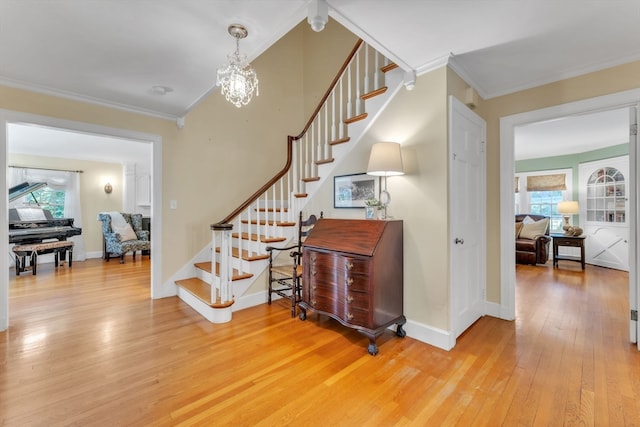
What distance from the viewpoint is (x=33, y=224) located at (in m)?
5.10

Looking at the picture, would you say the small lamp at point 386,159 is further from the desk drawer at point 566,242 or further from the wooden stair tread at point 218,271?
the desk drawer at point 566,242

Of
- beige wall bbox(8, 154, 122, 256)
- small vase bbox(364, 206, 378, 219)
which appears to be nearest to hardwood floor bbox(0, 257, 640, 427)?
small vase bbox(364, 206, 378, 219)

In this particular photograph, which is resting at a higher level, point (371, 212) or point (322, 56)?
point (322, 56)

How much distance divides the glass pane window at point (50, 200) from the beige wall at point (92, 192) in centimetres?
38

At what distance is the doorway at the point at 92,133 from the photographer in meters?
2.61

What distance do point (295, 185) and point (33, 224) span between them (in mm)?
5201

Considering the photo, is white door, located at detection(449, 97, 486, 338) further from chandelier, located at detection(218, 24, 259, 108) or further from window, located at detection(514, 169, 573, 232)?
window, located at detection(514, 169, 573, 232)

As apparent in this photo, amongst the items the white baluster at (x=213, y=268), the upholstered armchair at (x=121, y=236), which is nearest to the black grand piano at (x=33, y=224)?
the upholstered armchair at (x=121, y=236)

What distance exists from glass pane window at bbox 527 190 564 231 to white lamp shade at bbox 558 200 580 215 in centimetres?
55

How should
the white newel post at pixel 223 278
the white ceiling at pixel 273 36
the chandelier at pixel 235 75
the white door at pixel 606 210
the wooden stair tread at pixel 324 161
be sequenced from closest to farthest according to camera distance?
the white ceiling at pixel 273 36
the chandelier at pixel 235 75
the white newel post at pixel 223 278
the wooden stair tread at pixel 324 161
the white door at pixel 606 210

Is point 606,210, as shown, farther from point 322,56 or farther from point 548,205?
point 322,56

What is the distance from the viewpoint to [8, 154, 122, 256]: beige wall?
6160 millimetres

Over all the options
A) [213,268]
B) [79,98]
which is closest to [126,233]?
[79,98]

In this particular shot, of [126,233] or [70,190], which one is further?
[70,190]
